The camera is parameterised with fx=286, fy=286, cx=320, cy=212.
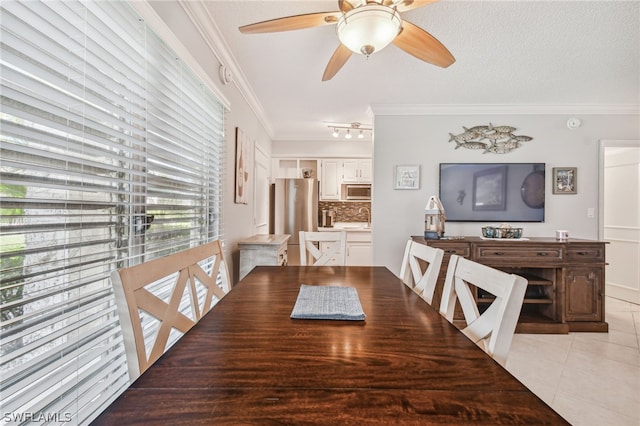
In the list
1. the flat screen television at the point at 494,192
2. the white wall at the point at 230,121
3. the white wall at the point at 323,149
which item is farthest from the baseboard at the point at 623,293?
the white wall at the point at 230,121

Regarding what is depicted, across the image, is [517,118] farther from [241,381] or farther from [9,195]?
[9,195]

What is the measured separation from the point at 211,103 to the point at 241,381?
216 cm

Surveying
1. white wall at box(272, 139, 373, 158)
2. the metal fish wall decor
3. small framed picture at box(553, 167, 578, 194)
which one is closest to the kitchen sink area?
white wall at box(272, 139, 373, 158)

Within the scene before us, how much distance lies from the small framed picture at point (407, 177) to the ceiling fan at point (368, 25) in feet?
6.46

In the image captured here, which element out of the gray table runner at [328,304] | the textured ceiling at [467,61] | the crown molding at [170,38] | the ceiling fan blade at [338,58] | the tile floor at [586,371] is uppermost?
the textured ceiling at [467,61]

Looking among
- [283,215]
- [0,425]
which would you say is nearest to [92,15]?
[0,425]

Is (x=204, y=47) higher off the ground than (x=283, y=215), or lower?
higher

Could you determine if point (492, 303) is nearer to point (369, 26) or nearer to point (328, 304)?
point (328, 304)

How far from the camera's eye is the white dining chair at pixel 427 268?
1.37 metres

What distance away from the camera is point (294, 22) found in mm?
1512

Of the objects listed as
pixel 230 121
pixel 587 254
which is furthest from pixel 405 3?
pixel 587 254

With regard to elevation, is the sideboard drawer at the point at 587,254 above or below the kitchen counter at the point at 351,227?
below

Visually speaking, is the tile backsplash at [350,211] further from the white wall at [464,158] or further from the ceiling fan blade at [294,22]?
the ceiling fan blade at [294,22]

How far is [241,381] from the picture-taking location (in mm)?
604
